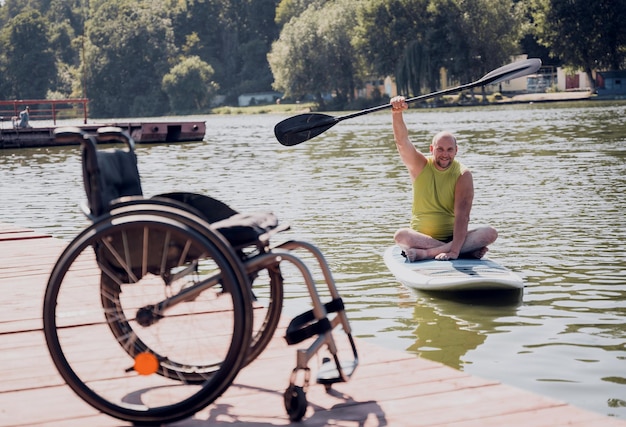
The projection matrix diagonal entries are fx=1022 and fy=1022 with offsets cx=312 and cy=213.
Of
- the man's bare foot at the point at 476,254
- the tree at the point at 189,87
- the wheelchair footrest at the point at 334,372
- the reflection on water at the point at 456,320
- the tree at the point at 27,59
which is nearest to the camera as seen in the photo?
the wheelchair footrest at the point at 334,372

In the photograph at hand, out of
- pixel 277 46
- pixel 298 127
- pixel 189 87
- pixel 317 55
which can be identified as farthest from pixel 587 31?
pixel 298 127

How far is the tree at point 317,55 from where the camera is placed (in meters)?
85.8

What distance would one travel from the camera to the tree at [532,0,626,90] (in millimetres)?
75625

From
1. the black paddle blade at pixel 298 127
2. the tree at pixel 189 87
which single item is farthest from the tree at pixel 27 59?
the black paddle blade at pixel 298 127

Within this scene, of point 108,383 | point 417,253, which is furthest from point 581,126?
point 108,383

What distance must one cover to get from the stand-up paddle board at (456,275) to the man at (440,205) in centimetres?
12

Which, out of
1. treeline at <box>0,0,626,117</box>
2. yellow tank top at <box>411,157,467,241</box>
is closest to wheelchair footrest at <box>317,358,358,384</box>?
yellow tank top at <box>411,157,467,241</box>

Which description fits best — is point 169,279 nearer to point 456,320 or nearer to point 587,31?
point 456,320

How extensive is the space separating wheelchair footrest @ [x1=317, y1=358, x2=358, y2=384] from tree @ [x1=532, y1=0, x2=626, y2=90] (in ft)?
245

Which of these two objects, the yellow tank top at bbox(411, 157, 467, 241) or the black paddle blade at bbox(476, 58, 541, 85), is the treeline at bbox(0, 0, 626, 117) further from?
the yellow tank top at bbox(411, 157, 467, 241)

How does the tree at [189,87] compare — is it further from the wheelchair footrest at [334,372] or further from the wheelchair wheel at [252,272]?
the wheelchair footrest at [334,372]

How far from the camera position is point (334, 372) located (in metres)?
4.15

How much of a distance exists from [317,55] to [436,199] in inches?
3133

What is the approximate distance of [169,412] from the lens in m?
3.74
